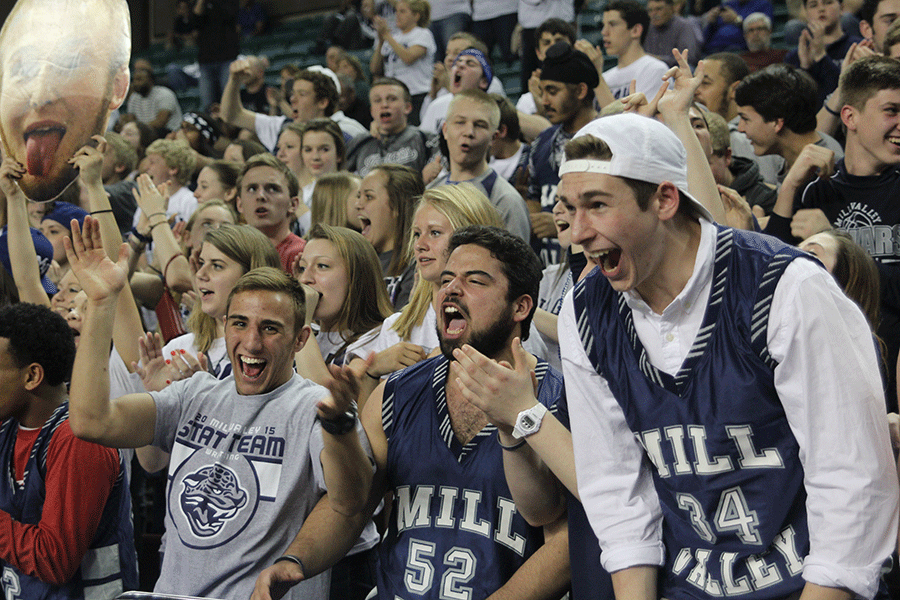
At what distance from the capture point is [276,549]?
2.77 meters

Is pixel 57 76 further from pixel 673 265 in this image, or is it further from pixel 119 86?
pixel 673 265

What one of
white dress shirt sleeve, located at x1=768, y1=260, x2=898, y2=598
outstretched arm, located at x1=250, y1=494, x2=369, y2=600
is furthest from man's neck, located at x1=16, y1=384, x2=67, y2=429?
white dress shirt sleeve, located at x1=768, y1=260, x2=898, y2=598

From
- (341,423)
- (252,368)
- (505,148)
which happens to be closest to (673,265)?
(341,423)

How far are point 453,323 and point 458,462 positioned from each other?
1.28ft

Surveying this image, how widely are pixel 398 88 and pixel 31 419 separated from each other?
3783 mm

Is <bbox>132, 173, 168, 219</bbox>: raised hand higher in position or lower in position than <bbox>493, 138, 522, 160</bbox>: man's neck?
lower

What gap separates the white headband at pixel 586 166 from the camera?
208 centimetres

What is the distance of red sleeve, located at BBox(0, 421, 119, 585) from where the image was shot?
9.87 ft

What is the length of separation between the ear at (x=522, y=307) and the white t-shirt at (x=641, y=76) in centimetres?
355

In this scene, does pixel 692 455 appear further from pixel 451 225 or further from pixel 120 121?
pixel 120 121

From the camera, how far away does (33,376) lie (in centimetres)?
331

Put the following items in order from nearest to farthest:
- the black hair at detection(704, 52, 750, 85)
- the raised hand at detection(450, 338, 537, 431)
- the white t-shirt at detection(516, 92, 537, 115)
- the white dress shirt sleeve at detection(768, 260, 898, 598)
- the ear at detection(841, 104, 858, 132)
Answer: the white dress shirt sleeve at detection(768, 260, 898, 598) < the raised hand at detection(450, 338, 537, 431) < the ear at detection(841, 104, 858, 132) < the black hair at detection(704, 52, 750, 85) < the white t-shirt at detection(516, 92, 537, 115)

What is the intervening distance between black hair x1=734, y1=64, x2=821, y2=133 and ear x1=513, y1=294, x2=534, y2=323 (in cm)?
217

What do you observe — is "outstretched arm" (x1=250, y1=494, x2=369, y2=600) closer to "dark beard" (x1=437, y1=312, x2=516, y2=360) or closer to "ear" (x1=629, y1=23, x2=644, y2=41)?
"dark beard" (x1=437, y1=312, x2=516, y2=360)
